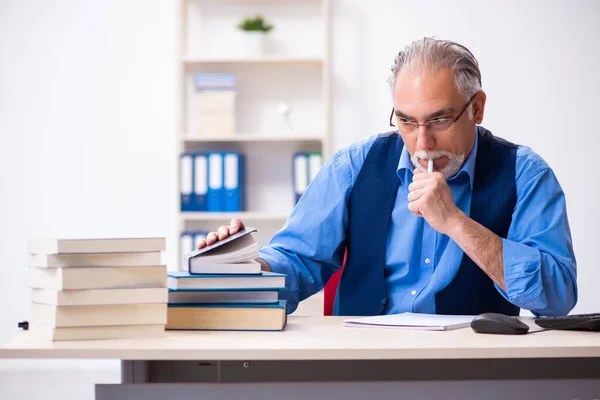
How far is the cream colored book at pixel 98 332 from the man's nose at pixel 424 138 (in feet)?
2.52

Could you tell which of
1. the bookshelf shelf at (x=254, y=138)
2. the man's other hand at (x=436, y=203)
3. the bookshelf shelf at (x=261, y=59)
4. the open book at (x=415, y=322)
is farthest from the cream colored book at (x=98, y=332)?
the bookshelf shelf at (x=261, y=59)

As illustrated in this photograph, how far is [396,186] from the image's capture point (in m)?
1.92

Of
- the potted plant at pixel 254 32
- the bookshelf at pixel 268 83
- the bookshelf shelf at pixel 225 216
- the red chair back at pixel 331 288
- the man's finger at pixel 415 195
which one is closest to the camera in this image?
the man's finger at pixel 415 195

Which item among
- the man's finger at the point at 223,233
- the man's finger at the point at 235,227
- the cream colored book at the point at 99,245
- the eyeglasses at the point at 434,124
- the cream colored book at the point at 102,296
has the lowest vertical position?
the cream colored book at the point at 102,296

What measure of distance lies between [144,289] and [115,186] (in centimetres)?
300

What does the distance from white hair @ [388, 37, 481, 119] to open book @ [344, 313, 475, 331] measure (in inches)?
21.4

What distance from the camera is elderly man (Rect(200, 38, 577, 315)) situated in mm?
1616

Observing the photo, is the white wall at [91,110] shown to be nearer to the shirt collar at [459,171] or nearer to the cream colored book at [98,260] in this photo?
the shirt collar at [459,171]

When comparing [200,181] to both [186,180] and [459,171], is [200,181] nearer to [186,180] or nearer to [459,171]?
[186,180]

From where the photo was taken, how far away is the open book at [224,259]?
142cm

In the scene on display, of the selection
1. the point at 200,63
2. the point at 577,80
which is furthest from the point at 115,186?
the point at 577,80

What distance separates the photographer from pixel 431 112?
1.74 metres

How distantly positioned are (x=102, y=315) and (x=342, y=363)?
17.8 inches

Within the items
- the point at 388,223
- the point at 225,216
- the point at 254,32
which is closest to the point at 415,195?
the point at 388,223
